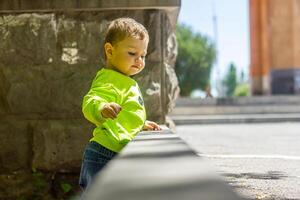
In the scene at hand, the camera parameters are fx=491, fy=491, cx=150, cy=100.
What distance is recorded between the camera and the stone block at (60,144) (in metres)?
3.76

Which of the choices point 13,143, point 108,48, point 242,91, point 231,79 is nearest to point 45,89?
point 13,143

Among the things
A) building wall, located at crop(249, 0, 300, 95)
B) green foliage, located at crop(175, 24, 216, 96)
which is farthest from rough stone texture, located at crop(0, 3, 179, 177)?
→ green foliage, located at crop(175, 24, 216, 96)

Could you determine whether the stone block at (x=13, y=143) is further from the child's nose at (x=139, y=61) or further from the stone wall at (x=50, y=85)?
the child's nose at (x=139, y=61)

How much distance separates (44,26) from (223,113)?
20840 mm

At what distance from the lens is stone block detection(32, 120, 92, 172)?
3.76 m

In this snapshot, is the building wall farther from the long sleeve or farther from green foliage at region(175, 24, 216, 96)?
the long sleeve

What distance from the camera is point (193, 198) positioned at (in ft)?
2.71

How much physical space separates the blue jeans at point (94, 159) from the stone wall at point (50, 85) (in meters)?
1.44

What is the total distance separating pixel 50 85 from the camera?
3770mm

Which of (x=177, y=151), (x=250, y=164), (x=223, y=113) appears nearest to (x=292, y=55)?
(x=223, y=113)

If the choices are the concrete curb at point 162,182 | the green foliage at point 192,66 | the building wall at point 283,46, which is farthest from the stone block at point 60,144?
the green foliage at point 192,66

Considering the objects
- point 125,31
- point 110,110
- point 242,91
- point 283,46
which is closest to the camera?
point 110,110

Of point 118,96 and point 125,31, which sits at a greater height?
point 125,31

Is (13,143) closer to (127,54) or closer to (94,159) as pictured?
(94,159)
